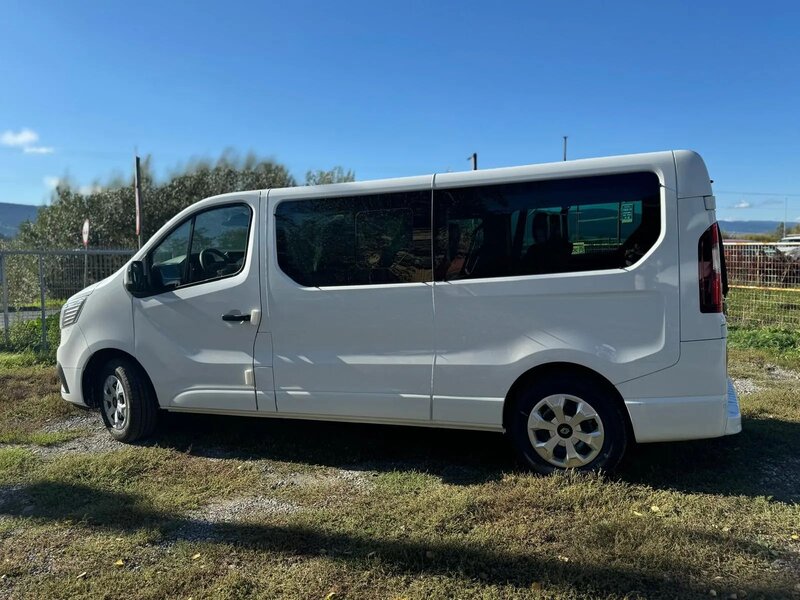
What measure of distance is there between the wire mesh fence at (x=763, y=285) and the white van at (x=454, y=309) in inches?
282

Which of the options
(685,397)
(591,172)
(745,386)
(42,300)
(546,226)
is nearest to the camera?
(685,397)

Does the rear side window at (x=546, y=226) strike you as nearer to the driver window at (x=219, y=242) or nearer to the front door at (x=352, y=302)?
the front door at (x=352, y=302)

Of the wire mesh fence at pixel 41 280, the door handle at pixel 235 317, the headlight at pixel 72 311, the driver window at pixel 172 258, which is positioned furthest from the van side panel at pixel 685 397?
the wire mesh fence at pixel 41 280

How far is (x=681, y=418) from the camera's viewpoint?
379cm

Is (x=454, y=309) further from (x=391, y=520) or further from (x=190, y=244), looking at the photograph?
(x=190, y=244)

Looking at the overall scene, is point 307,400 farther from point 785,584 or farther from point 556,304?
point 785,584

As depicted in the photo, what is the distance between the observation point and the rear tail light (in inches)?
145

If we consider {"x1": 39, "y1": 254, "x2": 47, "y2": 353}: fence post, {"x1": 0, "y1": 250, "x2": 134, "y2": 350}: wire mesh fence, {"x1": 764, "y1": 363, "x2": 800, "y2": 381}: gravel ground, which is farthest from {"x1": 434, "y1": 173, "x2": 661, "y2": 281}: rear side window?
{"x1": 39, "y1": 254, "x2": 47, "y2": 353}: fence post

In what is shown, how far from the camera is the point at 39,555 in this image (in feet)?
11.0

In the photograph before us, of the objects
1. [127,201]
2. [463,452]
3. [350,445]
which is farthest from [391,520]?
[127,201]

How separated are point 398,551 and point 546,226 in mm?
2256

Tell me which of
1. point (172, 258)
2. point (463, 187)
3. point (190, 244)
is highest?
point (463, 187)

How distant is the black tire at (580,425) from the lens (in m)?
3.94

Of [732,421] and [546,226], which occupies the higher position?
[546,226]
